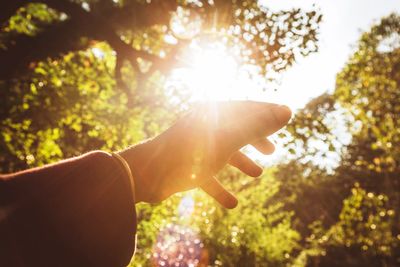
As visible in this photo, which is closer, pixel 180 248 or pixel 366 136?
pixel 180 248

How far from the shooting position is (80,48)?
9.39 metres

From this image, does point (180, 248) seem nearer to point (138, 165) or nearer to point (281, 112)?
point (138, 165)

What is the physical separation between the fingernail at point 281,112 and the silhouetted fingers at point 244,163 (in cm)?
34

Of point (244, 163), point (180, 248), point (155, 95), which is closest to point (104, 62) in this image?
point (155, 95)

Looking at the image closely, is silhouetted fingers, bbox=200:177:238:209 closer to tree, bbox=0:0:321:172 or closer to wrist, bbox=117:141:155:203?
wrist, bbox=117:141:155:203

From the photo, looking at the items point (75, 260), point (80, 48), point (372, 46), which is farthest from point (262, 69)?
point (372, 46)

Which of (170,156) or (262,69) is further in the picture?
(262,69)

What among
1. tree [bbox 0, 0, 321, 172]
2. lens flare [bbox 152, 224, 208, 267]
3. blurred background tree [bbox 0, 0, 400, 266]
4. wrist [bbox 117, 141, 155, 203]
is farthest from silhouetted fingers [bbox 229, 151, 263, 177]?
lens flare [bbox 152, 224, 208, 267]

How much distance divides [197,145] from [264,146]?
1.27 ft

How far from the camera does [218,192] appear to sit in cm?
187

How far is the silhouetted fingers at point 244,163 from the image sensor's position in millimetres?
1893

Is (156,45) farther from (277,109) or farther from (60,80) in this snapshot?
(277,109)

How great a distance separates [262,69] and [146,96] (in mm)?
7909

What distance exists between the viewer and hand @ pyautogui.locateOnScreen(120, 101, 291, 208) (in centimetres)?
162
